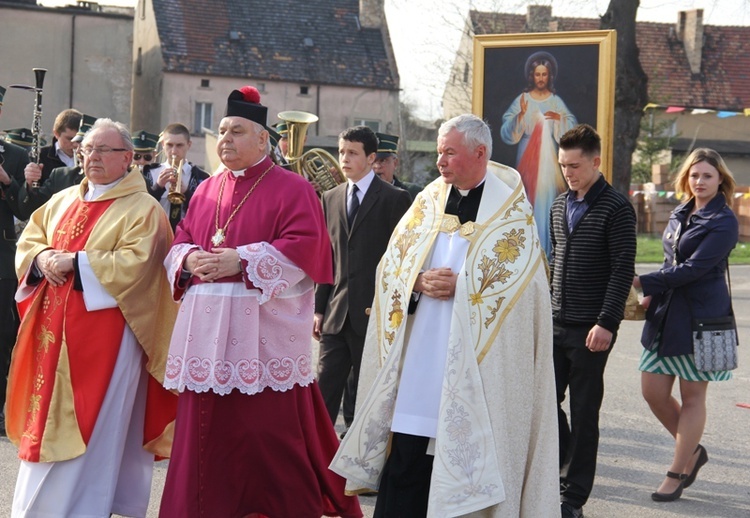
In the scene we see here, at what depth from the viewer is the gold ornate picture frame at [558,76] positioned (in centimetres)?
825

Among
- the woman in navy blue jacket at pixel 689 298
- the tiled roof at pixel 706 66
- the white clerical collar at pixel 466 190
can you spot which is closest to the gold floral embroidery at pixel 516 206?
the white clerical collar at pixel 466 190

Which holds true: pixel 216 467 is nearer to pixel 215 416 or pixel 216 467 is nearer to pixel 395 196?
pixel 215 416

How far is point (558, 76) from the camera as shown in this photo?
8.43m

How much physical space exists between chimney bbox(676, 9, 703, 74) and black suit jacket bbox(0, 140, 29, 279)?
50.8m

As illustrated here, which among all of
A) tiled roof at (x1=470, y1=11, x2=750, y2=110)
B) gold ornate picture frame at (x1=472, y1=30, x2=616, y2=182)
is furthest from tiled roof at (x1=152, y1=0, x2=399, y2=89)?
gold ornate picture frame at (x1=472, y1=30, x2=616, y2=182)

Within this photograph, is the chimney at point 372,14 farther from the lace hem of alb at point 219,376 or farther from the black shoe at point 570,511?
the lace hem of alb at point 219,376

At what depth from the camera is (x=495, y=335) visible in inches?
193

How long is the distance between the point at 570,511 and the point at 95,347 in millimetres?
2606

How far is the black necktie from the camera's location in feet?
23.9

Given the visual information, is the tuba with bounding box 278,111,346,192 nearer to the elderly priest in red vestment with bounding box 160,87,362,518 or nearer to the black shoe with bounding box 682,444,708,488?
the elderly priest in red vestment with bounding box 160,87,362,518

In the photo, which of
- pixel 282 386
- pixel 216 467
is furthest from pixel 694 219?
pixel 216 467

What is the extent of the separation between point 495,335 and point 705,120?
1983 inches

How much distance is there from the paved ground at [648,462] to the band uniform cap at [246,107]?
88.3 inches

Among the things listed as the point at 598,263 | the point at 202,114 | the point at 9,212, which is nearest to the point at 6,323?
the point at 9,212
